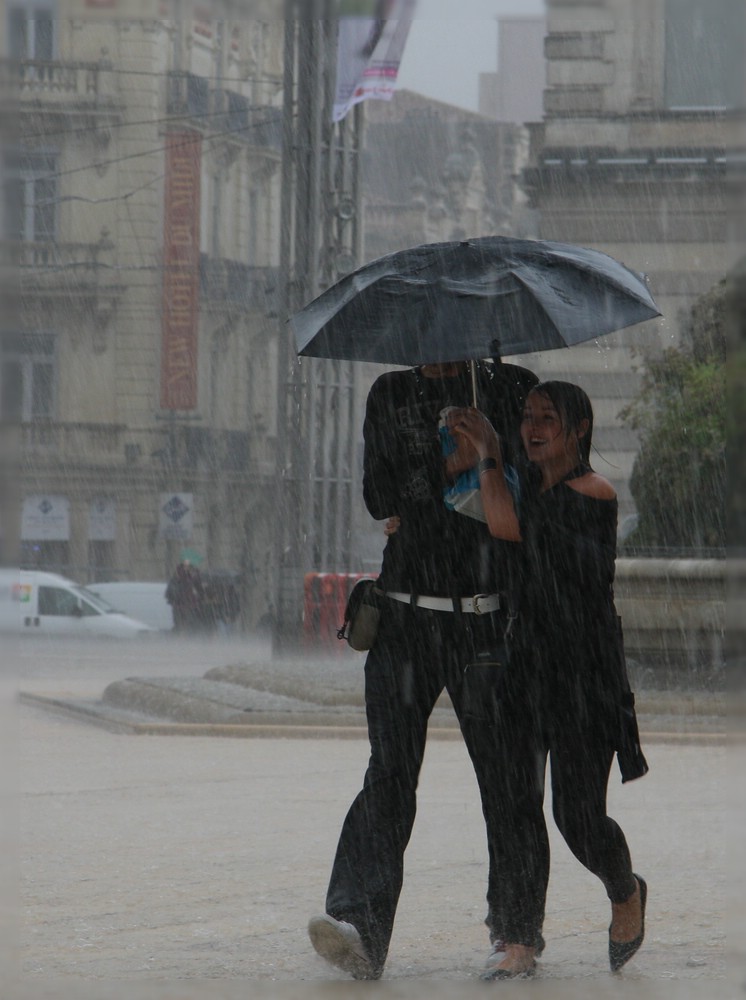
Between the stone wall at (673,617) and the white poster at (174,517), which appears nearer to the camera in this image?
the stone wall at (673,617)

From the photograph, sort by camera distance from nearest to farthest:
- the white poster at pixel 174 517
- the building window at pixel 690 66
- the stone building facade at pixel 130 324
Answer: the building window at pixel 690 66
the white poster at pixel 174 517
the stone building facade at pixel 130 324

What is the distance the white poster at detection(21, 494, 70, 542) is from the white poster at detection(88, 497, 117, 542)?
554 millimetres

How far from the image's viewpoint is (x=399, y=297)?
15.1 ft

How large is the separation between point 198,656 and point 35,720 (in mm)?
12593

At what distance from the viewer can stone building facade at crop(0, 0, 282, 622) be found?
1570 inches

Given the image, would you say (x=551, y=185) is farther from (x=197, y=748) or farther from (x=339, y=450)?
(x=197, y=748)

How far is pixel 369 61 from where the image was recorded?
1911cm

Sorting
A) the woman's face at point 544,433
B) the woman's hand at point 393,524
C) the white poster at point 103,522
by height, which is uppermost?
the woman's face at point 544,433

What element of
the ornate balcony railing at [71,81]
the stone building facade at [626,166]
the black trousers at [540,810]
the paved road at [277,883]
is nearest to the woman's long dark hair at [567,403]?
the black trousers at [540,810]

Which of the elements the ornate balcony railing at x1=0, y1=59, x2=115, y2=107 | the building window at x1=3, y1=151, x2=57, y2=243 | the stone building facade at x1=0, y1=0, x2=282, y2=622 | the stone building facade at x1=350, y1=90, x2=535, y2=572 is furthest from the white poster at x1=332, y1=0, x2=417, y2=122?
the stone building facade at x1=350, y1=90, x2=535, y2=572

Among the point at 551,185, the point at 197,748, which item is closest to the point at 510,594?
the point at 197,748

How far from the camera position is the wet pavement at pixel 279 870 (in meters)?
4.50

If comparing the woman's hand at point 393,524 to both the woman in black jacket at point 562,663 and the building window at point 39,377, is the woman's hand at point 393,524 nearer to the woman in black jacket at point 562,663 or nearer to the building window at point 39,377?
the woman in black jacket at point 562,663

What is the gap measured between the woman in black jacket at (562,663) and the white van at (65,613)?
85.8 feet
